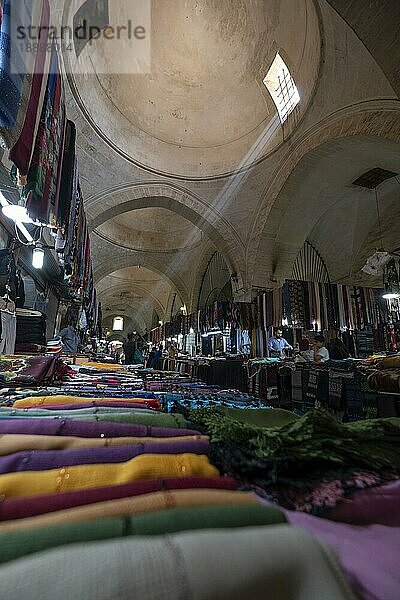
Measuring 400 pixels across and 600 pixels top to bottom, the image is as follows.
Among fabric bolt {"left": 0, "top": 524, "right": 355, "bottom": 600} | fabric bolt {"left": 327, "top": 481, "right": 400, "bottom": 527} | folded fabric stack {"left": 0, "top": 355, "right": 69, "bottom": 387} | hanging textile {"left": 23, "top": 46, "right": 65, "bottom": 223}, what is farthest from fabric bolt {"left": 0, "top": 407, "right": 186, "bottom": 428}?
hanging textile {"left": 23, "top": 46, "right": 65, "bottom": 223}

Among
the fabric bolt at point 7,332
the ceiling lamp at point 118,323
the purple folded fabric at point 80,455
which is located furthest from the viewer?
the ceiling lamp at point 118,323

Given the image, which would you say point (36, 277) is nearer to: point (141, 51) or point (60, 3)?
point (60, 3)

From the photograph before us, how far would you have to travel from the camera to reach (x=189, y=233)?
14617 millimetres

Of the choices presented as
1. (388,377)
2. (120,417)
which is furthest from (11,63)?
(388,377)

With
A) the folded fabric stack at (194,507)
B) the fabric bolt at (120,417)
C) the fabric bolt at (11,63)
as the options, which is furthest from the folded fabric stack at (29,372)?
the fabric bolt at (11,63)

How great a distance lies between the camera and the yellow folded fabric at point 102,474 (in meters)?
0.74

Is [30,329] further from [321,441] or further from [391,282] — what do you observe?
[391,282]

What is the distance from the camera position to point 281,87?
9062 millimetres

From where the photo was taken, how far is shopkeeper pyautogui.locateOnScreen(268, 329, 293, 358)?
822 cm

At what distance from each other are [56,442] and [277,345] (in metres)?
7.85

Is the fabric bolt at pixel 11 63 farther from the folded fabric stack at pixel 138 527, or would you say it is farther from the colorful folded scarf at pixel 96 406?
the folded fabric stack at pixel 138 527

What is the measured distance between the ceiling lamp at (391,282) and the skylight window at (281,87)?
15.9 feet

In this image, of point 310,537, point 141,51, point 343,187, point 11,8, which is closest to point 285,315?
point 343,187

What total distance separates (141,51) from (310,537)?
1203 cm
